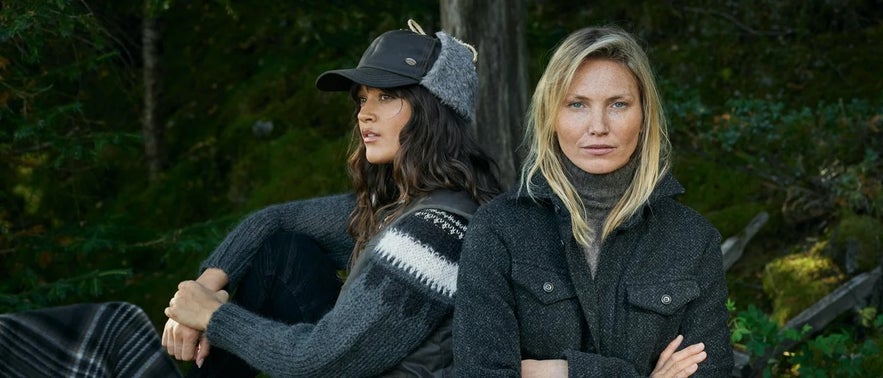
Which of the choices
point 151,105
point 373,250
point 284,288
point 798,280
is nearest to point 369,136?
point 373,250

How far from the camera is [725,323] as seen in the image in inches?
105

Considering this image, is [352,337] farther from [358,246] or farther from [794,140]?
[794,140]

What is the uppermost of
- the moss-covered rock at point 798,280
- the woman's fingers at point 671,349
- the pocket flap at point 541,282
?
the pocket flap at point 541,282

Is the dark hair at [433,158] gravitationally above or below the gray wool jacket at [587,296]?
above

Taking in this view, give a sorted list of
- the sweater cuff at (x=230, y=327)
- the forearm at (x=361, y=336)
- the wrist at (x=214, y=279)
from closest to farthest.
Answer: the forearm at (x=361, y=336) → the sweater cuff at (x=230, y=327) → the wrist at (x=214, y=279)

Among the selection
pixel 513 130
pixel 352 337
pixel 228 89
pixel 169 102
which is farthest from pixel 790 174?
pixel 169 102

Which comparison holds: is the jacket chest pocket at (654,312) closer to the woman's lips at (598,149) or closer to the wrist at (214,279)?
the woman's lips at (598,149)

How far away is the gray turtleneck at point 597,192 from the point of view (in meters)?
2.73

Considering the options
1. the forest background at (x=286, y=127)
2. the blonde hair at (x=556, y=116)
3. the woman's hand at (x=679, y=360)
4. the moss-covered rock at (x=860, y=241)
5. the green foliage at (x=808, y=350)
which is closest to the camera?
the woman's hand at (x=679, y=360)

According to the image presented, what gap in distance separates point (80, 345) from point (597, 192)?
5.46 ft

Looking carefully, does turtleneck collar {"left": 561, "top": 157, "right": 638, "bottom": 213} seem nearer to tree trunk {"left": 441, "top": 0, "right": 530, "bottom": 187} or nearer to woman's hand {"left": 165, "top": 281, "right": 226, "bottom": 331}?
woman's hand {"left": 165, "top": 281, "right": 226, "bottom": 331}

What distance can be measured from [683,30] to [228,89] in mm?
3385

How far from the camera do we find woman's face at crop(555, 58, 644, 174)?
8.86ft

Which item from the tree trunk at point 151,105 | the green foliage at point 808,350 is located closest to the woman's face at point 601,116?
the green foliage at point 808,350
